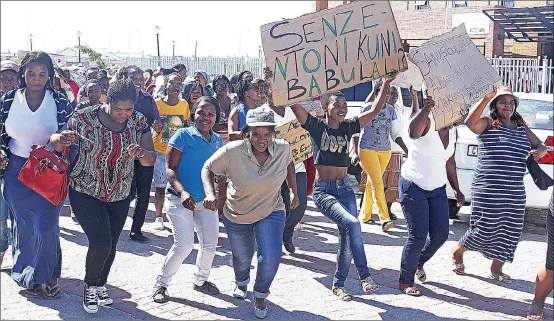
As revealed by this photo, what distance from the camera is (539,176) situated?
6250mm

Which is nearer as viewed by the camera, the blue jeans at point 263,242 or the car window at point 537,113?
the blue jeans at point 263,242

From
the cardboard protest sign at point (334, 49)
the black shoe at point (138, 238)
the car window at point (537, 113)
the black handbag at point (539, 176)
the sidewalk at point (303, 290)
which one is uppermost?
the cardboard protest sign at point (334, 49)

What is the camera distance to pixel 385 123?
9289mm

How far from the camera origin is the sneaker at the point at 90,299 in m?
5.59

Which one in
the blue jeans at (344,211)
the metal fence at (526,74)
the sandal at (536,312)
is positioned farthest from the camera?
the metal fence at (526,74)

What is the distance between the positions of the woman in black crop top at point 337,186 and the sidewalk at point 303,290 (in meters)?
0.24

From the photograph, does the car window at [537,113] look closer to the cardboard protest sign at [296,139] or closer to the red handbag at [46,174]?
the cardboard protest sign at [296,139]

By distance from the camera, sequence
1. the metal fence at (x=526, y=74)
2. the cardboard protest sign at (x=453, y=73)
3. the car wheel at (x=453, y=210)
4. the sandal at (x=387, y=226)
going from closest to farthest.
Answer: the cardboard protest sign at (x=453, y=73), the sandal at (x=387, y=226), the car wheel at (x=453, y=210), the metal fence at (x=526, y=74)

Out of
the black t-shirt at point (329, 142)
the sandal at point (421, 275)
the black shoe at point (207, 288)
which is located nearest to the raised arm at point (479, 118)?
the black t-shirt at point (329, 142)

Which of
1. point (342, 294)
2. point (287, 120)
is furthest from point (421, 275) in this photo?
point (287, 120)

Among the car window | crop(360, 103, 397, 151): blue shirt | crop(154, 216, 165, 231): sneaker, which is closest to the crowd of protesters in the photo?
crop(154, 216, 165, 231): sneaker

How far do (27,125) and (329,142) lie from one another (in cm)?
240

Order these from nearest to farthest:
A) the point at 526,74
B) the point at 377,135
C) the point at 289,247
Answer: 1. the point at 289,247
2. the point at 377,135
3. the point at 526,74

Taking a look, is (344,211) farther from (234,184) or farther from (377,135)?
(377,135)
